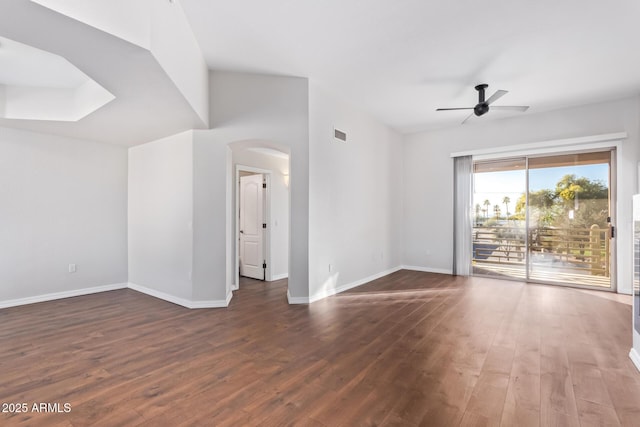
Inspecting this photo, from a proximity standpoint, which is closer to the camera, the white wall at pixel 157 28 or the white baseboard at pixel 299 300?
the white wall at pixel 157 28

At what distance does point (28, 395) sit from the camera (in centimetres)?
215

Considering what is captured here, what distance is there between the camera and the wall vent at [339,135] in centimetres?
492

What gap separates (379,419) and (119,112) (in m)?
4.19

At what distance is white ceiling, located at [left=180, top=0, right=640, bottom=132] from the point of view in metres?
2.84

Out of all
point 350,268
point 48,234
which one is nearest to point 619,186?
point 350,268

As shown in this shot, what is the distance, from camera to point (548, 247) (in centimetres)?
559

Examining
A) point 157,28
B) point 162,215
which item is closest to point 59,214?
point 162,215

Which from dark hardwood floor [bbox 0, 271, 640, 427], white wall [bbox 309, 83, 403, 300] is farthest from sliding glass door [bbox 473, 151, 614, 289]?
white wall [bbox 309, 83, 403, 300]

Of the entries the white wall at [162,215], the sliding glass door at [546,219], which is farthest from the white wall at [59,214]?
the sliding glass door at [546,219]

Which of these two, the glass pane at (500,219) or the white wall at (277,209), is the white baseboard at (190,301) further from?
the glass pane at (500,219)

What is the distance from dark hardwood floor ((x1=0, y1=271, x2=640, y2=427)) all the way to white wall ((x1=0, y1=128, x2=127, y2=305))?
568mm

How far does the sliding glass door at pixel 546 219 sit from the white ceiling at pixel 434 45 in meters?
1.29

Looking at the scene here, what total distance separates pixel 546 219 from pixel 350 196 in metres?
3.76

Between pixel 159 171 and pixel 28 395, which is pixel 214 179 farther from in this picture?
pixel 28 395
